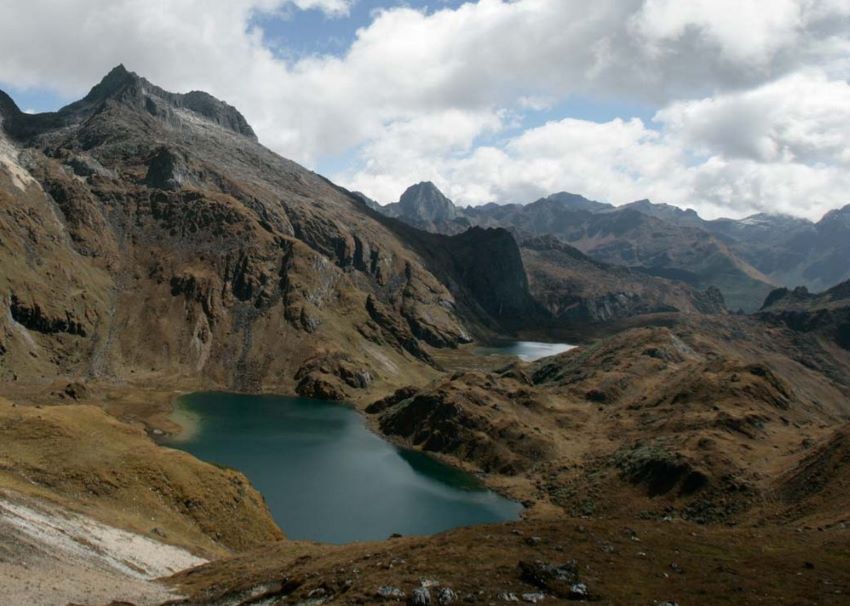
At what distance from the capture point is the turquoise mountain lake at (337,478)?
4439 inches

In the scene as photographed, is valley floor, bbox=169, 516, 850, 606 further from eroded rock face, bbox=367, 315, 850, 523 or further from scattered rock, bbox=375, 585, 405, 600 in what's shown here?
eroded rock face, bbox=367, 315, 850, 523

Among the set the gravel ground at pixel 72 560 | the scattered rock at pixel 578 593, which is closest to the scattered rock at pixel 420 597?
the scattered rock at pixel 578 593

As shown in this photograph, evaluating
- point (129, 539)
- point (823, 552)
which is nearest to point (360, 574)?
point (129, 539)

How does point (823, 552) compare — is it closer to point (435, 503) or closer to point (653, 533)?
point (653, 533)

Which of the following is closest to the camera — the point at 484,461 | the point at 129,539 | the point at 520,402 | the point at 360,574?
the point at 360,574

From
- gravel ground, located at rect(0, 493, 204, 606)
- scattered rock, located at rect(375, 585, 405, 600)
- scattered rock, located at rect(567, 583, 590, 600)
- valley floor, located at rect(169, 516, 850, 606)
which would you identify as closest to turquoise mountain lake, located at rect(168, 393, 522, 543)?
gravel ground, located at rect(0, 493, 204, 606)

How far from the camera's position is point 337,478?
452 ft

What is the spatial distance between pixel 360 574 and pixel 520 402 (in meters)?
139

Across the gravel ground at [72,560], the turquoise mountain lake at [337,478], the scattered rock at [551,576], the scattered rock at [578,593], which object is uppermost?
the scattered rock at [551,576]

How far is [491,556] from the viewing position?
46594 millimetres

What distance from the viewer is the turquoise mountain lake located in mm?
112750

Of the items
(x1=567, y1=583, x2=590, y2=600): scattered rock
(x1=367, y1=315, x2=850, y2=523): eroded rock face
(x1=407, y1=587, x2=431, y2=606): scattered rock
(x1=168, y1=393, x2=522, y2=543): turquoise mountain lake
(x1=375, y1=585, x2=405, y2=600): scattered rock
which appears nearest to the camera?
(x1=407, y1=587, x2=431, y2=606): scattered rock

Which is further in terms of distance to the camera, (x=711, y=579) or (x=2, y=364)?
(x=2, y=364)

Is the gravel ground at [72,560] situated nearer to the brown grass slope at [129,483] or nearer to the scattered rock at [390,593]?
the brown grass slope at [129,483]
